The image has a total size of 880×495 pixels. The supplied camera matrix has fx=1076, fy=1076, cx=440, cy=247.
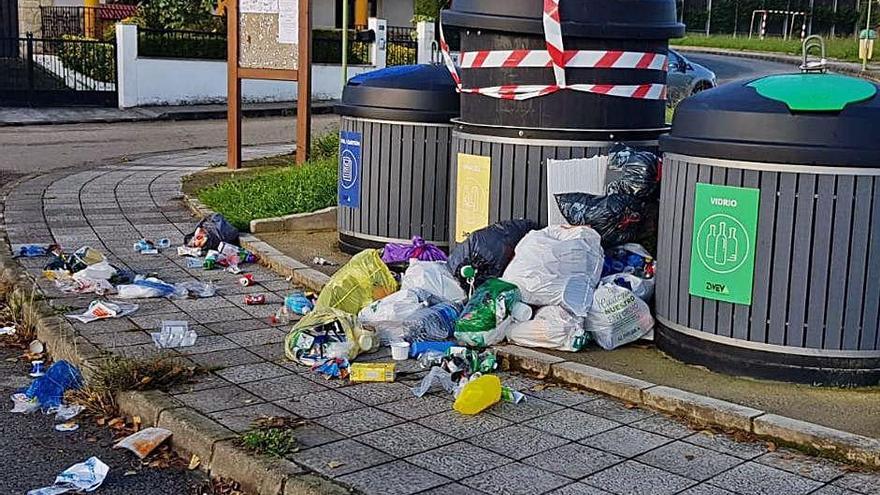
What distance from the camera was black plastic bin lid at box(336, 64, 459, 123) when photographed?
756 cm

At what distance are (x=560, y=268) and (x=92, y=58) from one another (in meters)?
20.1

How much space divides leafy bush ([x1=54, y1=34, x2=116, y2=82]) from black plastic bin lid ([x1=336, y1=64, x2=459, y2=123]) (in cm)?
1705

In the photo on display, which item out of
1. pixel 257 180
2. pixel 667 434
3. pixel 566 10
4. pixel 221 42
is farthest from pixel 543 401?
pixel 221 42

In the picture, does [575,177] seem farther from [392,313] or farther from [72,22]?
[72,22]

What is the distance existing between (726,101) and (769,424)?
159cm

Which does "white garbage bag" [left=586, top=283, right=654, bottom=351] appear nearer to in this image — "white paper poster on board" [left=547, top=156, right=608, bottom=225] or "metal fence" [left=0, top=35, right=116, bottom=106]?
"white paper poster on board" [left=547, top=156, right=608, bottom=225]

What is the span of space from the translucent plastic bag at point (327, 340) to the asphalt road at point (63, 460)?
1.08 meters

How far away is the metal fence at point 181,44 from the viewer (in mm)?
23500

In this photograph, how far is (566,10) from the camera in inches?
255

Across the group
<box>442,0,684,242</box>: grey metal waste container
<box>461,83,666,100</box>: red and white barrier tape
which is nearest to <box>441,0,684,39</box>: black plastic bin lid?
<box>442,0,684,242</box>: grey metal waste container

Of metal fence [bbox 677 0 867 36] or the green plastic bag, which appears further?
metal fence [bbox 677 0 867 36]

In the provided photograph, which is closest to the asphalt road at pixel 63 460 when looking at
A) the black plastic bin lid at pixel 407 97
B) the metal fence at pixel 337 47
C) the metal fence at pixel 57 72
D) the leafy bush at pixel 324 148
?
the black plastic bin lid at pixel 407 97

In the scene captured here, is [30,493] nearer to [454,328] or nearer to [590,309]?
[454,328]

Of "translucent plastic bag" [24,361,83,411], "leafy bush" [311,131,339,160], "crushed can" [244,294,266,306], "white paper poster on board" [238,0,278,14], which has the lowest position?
"translucent plastic bag" [24,361,83,411]
